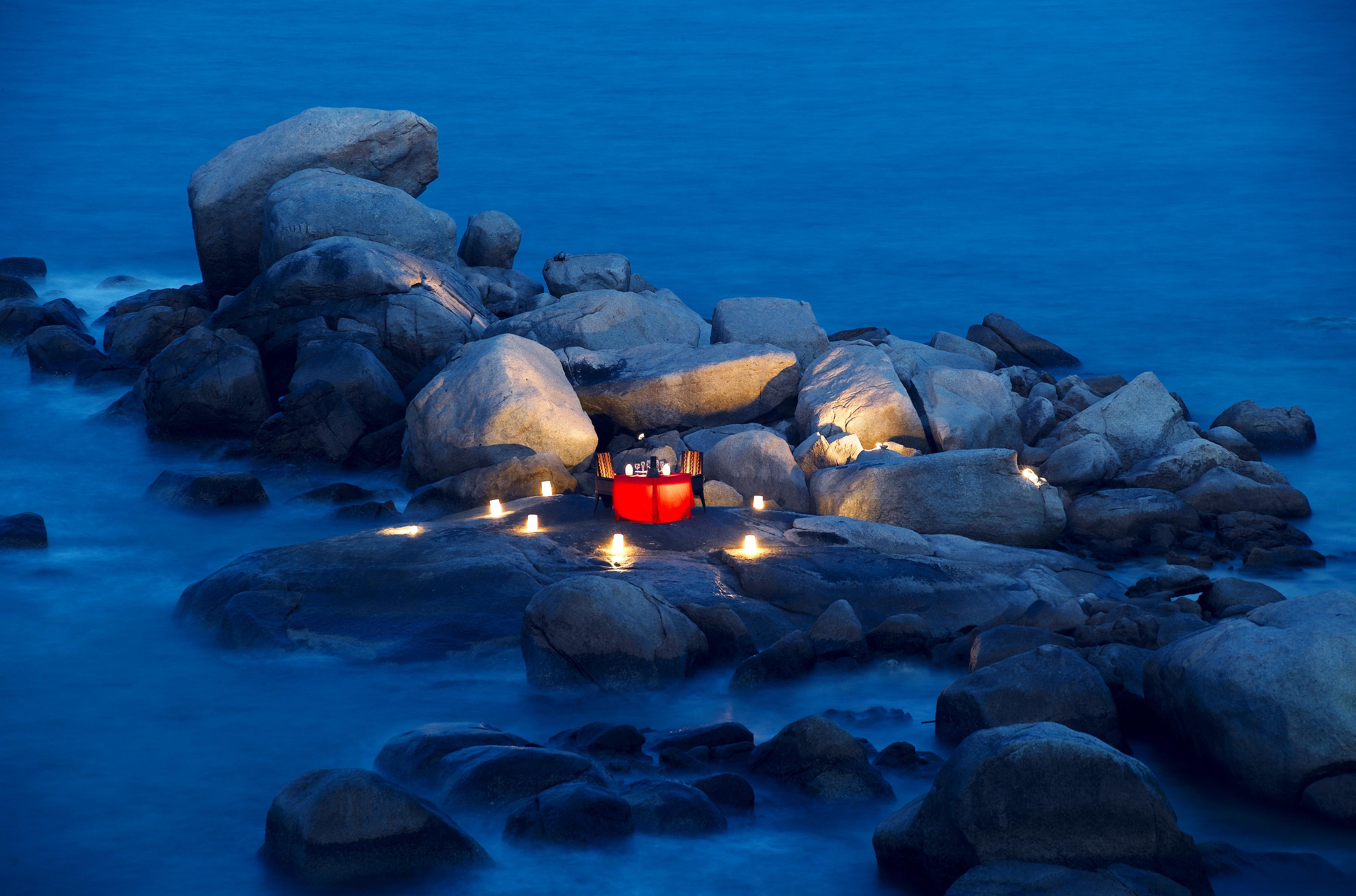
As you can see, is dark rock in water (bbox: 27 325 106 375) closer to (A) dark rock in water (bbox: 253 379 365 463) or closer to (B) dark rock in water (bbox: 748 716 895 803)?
(A) dark rock in water (bbox: 253 379 365 463)

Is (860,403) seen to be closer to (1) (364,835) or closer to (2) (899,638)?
(2) (899,638)

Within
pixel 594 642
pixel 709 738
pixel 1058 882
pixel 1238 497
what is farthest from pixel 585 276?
pixel 1058 882

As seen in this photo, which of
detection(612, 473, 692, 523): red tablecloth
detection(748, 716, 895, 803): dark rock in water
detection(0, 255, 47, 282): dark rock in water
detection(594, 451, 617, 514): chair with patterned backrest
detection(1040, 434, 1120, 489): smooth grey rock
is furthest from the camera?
detection(0, 255, 47, 282): dark rock in water

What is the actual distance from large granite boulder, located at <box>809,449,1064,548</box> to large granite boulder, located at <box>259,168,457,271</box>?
7440mm

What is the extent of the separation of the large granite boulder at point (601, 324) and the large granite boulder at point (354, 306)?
0.58 m

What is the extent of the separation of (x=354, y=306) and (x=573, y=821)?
9.62 meters

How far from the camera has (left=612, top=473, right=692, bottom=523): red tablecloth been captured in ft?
36.3

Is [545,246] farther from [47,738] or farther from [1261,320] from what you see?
[47,738]

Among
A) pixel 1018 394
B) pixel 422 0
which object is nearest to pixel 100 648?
pixel 1018 394

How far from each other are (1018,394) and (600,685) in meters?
8.64

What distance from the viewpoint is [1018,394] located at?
1619 cm

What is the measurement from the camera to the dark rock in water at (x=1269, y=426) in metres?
15.5

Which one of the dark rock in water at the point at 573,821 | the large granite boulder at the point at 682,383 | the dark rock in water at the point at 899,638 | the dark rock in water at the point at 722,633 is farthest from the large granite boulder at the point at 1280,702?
the large granite boulder at the point at 682,383

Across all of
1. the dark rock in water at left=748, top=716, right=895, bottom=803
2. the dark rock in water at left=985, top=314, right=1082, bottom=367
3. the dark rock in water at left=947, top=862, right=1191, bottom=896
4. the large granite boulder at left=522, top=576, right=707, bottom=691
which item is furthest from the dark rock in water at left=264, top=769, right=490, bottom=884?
the dark rock in water at left=985, top=314, right=1082, bottom=367
